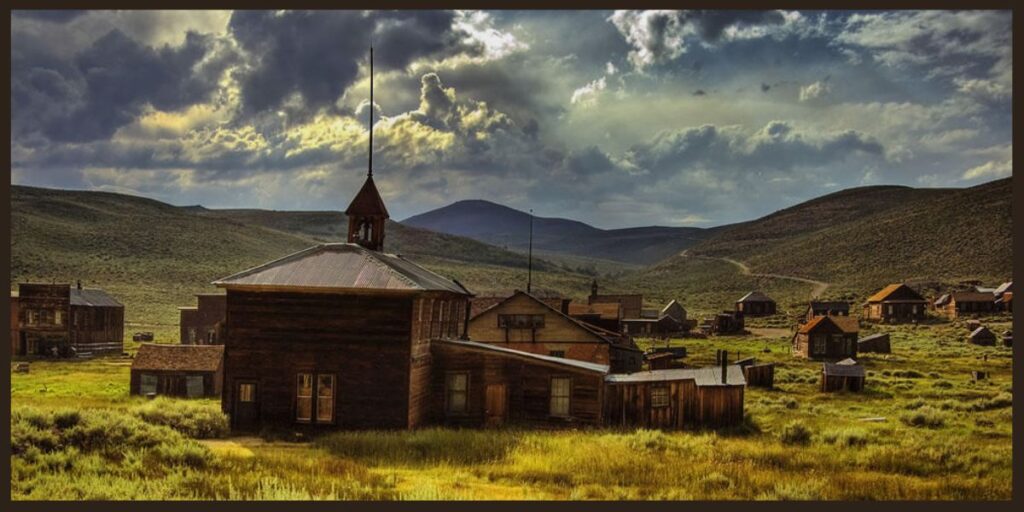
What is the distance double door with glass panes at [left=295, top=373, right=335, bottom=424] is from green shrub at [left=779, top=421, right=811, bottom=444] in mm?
12902

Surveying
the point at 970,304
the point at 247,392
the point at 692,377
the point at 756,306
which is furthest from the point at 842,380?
the point at 756,306

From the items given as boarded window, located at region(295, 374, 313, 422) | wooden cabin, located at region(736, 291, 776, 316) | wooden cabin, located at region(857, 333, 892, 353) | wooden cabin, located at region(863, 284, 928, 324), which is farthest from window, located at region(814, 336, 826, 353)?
boarded window, located at region(295, 374, 313, 422)

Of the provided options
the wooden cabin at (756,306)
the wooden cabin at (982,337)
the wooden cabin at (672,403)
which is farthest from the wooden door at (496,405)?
the wooden cabin at (756,306)

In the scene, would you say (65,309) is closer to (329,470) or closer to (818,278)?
(329,470)

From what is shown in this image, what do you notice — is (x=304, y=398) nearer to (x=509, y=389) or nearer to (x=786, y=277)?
(x=509, y=389)

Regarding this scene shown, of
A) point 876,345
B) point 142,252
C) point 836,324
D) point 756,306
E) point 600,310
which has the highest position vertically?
point 142,252

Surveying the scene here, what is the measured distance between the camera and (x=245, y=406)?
80.1 ft

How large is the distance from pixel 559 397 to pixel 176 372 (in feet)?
63.2

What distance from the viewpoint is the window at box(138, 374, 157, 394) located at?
36062 mm

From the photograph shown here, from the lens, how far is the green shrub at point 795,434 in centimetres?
2339

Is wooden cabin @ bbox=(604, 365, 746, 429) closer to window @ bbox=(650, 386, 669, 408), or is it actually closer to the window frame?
window @ bbox=(650, 386, 669, 408)

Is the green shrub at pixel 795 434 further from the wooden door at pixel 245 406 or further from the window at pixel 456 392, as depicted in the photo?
the wooden door at pixel 245 406

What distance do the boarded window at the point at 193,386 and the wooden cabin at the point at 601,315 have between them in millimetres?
19249

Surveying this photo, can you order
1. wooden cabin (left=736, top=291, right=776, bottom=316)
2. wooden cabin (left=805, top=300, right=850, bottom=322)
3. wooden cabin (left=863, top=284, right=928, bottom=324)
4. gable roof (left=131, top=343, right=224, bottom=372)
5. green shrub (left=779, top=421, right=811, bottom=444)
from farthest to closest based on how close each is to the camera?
1. wooden cabin (left=736, top=291, right=776, bottom=316)
2. wooden cabin (left=863, top=284, right=928, bottom=324)
3. wooden cabin (left=805, top=300, right=850, bottom=322)
4. gable roof (left=131, top=343, right=224, bottom=372)
5. green shrub (left=779, top=421, right=811, bottom=444)
